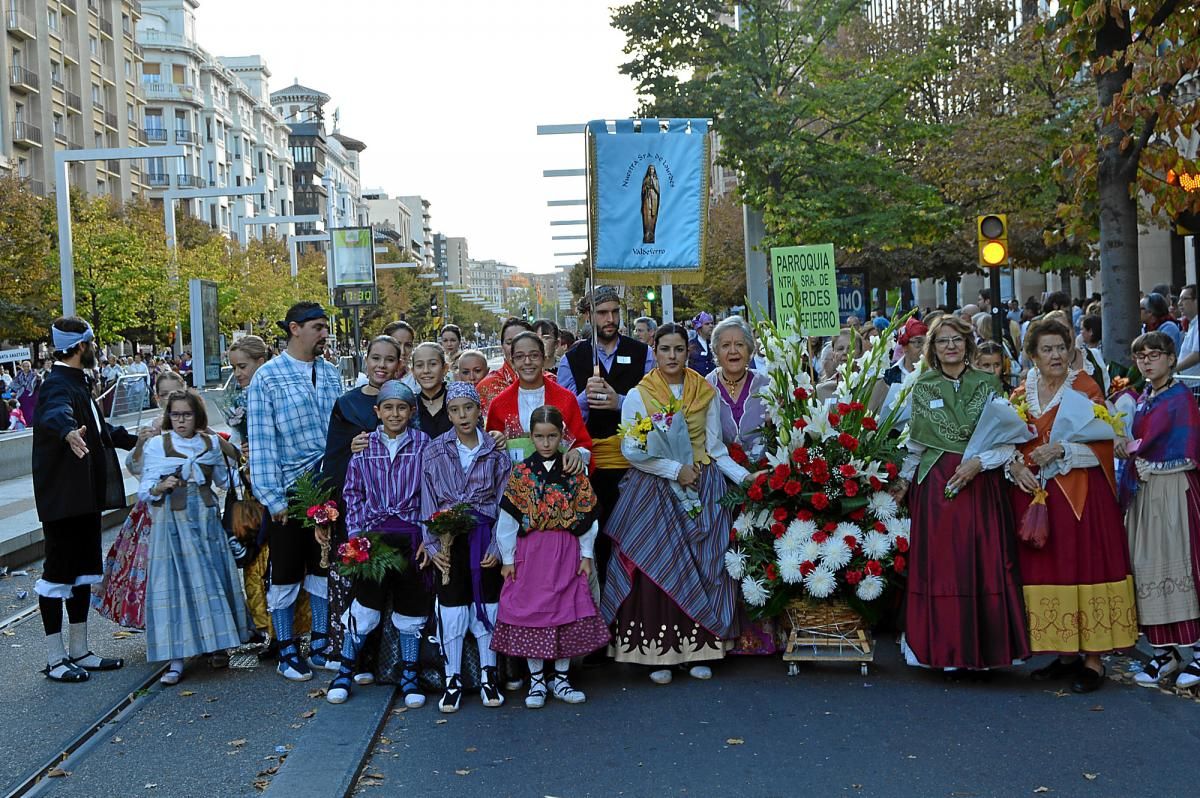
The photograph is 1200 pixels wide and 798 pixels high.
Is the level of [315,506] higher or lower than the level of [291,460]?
lower

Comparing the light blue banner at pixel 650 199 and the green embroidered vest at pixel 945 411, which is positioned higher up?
the light blue banner at pixel 650 199

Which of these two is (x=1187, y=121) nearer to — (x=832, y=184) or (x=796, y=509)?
(x=796, y=509)

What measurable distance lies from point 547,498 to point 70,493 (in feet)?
9.36

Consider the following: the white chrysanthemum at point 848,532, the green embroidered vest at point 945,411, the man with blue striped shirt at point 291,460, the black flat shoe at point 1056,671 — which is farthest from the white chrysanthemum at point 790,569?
the man with blue striped shirt at point 291,460

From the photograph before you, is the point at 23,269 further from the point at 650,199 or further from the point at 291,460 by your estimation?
the point at 650,199

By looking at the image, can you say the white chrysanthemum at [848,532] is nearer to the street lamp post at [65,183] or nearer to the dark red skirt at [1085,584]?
the dark red skirt at [1085,584]

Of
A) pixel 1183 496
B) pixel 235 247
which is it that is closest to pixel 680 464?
pixel 1183 496

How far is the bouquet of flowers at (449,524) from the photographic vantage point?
6.92 m

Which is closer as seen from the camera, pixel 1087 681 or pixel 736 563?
pixel 1087 681

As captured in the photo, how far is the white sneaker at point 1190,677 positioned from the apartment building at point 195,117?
266ft

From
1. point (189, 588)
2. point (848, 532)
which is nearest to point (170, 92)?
point (189, 588)

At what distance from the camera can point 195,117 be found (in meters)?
92.7

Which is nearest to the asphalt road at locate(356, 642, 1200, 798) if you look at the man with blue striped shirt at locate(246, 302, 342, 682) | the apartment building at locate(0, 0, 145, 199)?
the man with blue striped shirt at locate(246, 302, 342, 682)

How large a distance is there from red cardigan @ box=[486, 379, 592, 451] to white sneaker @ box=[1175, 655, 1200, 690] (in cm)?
331
